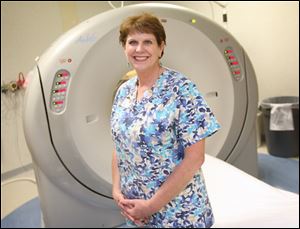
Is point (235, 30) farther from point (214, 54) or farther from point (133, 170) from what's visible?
point (133, 170)

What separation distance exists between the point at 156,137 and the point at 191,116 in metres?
0.04

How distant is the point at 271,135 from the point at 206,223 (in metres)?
0.26

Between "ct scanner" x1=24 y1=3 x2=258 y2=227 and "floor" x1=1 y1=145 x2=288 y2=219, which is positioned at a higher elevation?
"ct scanner" x1=24 y1=3 x2=258 y2=227

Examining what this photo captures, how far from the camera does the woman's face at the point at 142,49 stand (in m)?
0.30

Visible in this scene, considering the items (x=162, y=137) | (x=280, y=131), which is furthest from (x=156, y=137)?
(x=280, y=131)

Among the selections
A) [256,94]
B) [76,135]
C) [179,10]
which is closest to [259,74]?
[256,94]

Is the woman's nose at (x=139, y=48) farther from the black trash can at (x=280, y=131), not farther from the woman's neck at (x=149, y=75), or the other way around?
the black trash can at (x=280, y=131)

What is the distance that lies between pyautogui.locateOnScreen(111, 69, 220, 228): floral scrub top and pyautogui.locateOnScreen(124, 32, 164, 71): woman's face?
1.3 inches

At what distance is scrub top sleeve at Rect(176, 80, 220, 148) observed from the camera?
328 millimetres

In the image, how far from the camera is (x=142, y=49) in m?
0.30

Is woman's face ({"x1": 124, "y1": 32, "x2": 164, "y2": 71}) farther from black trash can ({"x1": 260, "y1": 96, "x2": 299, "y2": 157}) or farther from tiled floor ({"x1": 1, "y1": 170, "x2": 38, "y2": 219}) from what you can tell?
tiled floor ({"x1": 1, "y1": 170, "x2": 38, "y2": 219})

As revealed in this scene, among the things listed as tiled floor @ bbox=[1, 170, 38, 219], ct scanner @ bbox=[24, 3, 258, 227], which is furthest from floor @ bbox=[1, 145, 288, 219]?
ct scanner @ bbox=[24, 3, 258, 227]

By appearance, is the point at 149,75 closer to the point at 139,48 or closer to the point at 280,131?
the point at 139,48

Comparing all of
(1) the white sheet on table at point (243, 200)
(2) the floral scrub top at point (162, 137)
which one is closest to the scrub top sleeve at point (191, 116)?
(2) the floral scrub top at point (162, 137)
